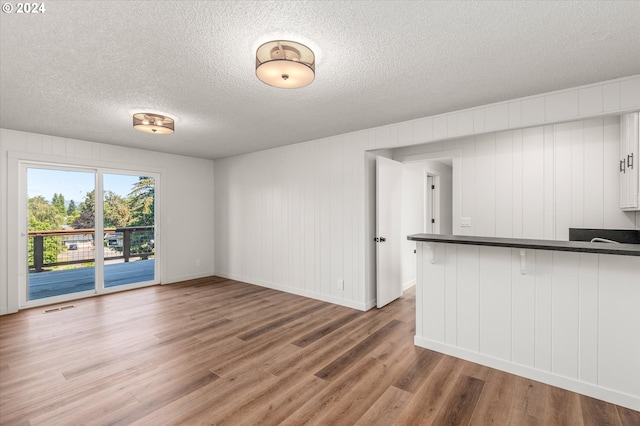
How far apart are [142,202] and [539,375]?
5.90 meters

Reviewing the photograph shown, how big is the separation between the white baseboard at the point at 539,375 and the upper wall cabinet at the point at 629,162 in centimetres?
155

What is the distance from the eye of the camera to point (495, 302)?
8.29 ft

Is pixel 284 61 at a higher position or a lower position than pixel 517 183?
higher

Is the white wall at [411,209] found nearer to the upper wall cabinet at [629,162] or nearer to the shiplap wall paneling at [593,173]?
the shiplap wall paneling at [593,173]

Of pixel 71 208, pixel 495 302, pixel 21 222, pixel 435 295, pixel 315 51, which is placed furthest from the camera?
pixel 71 208

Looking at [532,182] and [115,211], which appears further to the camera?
[115,211]

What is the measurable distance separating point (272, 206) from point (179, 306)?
2090 mm

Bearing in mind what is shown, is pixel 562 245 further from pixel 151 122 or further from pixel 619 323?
pixel 151 122

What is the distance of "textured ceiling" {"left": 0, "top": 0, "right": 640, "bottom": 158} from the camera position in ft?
5.36

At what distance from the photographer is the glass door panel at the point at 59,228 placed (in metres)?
4.25

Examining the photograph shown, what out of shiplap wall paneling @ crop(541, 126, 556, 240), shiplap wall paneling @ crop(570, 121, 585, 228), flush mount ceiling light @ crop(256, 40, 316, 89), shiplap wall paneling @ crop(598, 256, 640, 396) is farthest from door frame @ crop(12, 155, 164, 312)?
shiplap wall paneling @ crop(570, 121, 585, 228)

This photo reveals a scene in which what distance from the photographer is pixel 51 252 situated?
4.41 m

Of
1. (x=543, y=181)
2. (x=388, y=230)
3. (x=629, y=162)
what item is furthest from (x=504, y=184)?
(x=388, y=230)

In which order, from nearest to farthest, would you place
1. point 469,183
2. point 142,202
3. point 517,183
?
point 517,183 → point 469,183 → point 142,202
